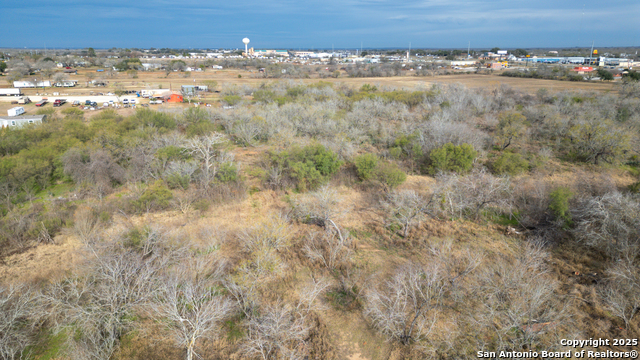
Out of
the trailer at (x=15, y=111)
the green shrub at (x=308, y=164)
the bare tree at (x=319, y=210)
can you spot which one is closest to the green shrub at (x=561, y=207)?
Answer: the bare tree at (x=319, y=210)

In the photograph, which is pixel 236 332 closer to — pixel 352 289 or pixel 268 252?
pixel 268 252

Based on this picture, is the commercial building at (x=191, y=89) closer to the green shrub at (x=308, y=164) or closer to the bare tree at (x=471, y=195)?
the green shrub at (x=308, y=164)

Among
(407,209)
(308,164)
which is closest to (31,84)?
(308,164)

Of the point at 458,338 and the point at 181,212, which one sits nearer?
the point at 458,338

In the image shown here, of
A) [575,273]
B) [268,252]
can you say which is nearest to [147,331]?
[268,252]

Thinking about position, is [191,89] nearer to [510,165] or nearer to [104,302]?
[510,165]
